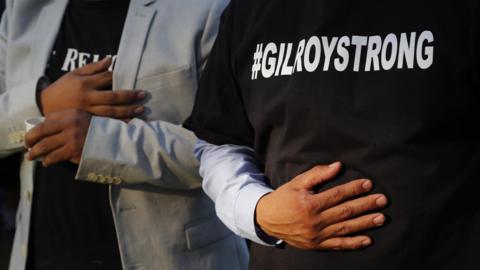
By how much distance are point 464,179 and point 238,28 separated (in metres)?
0.66

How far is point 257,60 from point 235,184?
0.29 metres

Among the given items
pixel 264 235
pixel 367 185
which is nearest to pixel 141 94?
pixel 264 235

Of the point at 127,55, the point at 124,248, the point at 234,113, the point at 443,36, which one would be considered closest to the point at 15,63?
the point at 127,55

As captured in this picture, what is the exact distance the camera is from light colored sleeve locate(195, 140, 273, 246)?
190 centimetres

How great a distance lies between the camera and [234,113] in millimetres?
2006

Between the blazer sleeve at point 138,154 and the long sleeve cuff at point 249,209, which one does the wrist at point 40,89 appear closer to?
the blazer sleeve at point 138,154

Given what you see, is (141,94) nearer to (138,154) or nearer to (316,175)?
(138,154)

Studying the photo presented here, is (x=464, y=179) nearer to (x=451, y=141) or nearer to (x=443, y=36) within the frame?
(x=451, y=141)

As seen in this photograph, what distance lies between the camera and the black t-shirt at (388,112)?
163 cm

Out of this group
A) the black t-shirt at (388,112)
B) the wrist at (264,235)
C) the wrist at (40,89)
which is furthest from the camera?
the wrist at (40,89)

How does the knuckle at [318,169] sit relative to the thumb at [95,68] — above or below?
below

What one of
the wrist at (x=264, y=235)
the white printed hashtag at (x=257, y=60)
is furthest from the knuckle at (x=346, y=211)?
the white printed hashtag at (x=257, y=60)

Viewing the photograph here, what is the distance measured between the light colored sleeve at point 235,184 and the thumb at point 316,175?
0.44ft

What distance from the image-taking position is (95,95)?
239 centimetres
